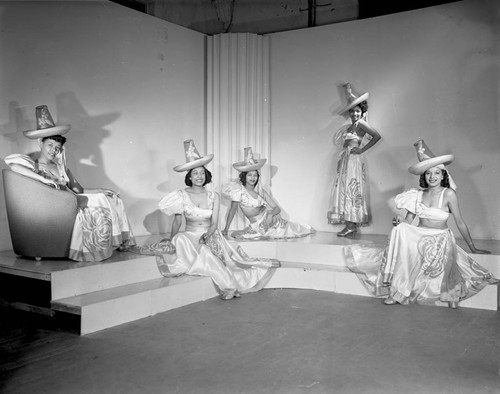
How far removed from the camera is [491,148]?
19.0ft

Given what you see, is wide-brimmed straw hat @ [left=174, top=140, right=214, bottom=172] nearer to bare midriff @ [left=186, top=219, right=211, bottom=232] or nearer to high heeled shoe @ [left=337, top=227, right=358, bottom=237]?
bare midriff @ [left=186, top=219, right=211, bottom=232]

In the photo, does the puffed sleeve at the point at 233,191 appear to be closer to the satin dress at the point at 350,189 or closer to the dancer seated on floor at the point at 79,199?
the satin dress at the point at 350,189

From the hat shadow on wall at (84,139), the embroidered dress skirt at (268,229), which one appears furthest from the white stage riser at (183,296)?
the hat shadow on wall at (84,139)

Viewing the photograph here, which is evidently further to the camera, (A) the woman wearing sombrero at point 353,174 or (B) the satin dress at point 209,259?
(A) the woman wearing sombrero at point 353,174

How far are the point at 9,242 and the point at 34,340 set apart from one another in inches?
79.1

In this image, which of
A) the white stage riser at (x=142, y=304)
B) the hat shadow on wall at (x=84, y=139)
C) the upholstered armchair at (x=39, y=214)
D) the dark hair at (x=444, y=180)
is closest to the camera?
the white stage riser at (x=142, y=304)

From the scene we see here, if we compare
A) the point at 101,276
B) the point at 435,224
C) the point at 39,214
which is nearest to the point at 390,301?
the point at 435,224

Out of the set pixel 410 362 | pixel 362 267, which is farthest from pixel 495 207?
pixel 410 362

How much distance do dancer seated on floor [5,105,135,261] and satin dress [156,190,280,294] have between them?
51 cm

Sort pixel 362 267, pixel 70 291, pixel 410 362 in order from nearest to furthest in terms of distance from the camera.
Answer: pixel 410 362 → pixel 70 291 → pixel 362 267

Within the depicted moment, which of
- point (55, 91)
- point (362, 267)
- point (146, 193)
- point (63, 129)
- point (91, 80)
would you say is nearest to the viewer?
point (63, 129)

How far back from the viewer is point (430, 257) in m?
4.44

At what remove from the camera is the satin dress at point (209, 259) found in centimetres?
462

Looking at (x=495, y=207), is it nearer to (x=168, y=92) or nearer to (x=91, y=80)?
(x=168, y=92)
